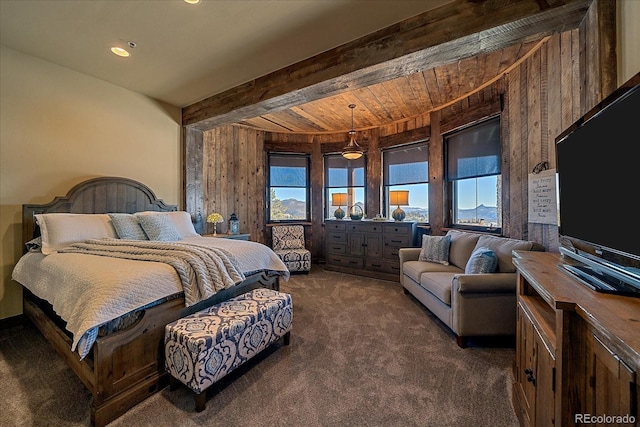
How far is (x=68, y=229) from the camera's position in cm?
263

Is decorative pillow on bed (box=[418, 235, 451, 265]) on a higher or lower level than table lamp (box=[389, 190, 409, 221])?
lower

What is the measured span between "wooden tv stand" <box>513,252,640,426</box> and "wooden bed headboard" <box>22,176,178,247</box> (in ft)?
Answer: 14.0

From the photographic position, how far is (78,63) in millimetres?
2967

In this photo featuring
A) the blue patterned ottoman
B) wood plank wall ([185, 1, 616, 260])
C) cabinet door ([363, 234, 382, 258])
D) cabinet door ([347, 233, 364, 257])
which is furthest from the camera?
cabinet door ([347, 233, 364, 257])

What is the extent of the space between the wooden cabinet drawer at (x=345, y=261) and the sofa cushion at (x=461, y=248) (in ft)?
5.55

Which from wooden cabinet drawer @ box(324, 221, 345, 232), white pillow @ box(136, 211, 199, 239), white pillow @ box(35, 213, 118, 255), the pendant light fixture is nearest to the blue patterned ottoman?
white pillow @ box(35, 213, 118, 255)

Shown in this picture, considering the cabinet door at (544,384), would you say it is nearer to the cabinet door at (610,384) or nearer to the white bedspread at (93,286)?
the cabinet door at (610,384)

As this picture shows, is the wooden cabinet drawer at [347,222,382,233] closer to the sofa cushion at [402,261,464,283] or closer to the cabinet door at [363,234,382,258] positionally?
the cabinet door at [363,234,382,258]

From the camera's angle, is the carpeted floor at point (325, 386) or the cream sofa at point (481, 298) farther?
the cream sofa at point (481, 298)

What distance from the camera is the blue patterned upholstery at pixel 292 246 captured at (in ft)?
15.6

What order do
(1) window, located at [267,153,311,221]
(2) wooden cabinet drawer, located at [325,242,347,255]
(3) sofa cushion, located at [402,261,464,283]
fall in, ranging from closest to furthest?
1. (3) sofa cushion, located at [402,261,464,283]
2. (2) wooden cabinet drawer, located at [325,242,347,255]
3. (1) window, located at [267,153,311,221]

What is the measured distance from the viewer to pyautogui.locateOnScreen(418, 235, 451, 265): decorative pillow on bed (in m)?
3.42

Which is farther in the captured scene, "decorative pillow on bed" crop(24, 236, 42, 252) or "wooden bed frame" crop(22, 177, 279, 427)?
"decorative pillow on bed" crop(24, 236, 42, 252)

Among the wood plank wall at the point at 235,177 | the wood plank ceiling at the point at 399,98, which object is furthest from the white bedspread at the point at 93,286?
the wood plank ceiling at the point at 399,98
